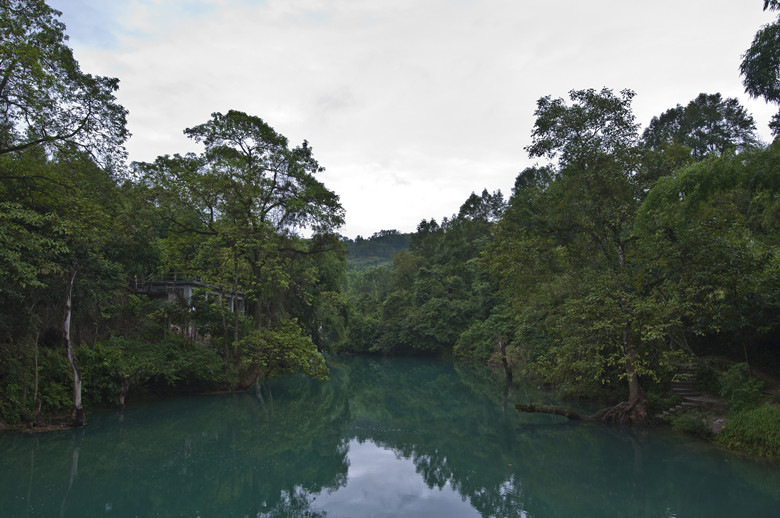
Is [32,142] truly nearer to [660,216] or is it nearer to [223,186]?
[223,186]

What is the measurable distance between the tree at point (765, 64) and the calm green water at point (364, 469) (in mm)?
9131

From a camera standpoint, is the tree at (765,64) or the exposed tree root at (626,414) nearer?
the tree at (765,64)

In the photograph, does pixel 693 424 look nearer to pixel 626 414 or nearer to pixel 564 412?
pixel 626 414

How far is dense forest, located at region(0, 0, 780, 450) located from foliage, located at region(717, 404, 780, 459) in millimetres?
1741

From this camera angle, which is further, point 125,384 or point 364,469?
point 125,384

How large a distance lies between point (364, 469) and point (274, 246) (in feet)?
37.2

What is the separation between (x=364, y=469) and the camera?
393 inches

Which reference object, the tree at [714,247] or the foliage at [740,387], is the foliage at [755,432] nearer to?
the foliage at [740,387]

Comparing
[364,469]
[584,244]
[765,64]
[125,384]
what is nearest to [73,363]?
[125,384]

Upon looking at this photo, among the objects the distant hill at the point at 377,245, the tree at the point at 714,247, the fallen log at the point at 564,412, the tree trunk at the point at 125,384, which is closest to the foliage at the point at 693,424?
the tree at the point at 714,247

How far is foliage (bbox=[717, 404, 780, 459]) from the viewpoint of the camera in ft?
31.2

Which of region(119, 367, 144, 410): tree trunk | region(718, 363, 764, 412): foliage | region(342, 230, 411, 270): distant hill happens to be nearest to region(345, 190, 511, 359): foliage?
region(718, 363, 764, 412): foliage

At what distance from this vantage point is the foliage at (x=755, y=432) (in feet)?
31.2

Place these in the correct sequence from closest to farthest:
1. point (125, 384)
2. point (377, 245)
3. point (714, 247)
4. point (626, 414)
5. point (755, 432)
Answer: point (755, 432) < point (714, 247) < point (626, 414) < point (125, 384) < point (377, 245)
